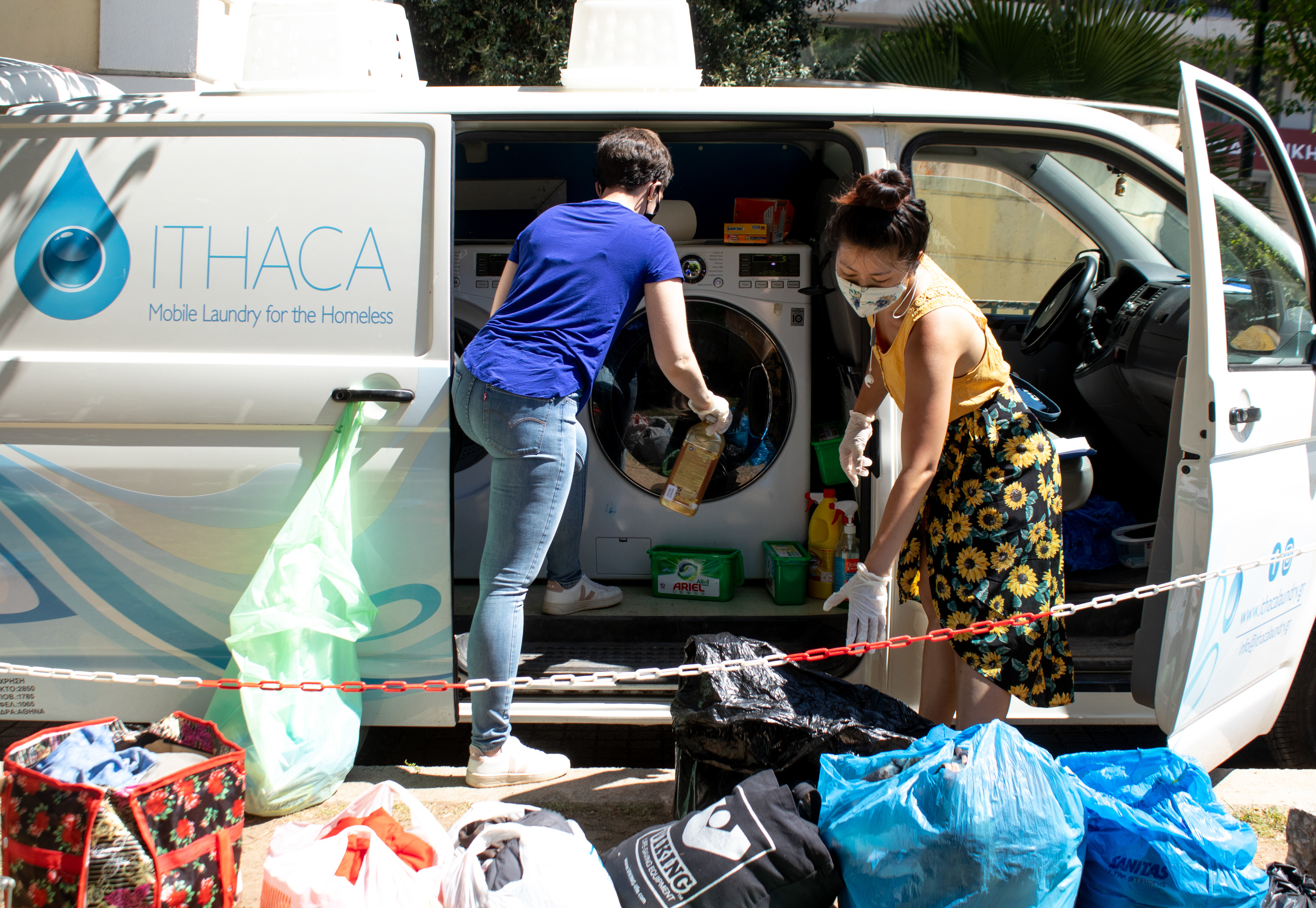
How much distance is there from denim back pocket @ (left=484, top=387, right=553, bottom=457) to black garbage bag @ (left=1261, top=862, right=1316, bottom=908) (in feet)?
6.05

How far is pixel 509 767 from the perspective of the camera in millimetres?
2547

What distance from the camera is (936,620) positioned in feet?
7.80

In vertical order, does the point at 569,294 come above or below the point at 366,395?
above

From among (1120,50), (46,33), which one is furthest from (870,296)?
(1120,50)

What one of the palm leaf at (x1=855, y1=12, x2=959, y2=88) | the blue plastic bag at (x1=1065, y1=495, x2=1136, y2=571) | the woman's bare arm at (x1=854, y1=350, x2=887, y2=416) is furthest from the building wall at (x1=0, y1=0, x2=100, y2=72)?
the palm leaf at (x1=855, y1=12, x2=959, y2=88)

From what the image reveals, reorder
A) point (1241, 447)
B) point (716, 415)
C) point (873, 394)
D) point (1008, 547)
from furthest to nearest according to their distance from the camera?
point (716, 415) < point (873, 394) < point (1241, 447) < point (1008, 547)

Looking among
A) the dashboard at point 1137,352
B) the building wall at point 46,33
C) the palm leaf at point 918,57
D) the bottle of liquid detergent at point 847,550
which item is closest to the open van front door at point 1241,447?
the dashboard at point 1137,352

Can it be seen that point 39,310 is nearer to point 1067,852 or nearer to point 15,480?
point 15,480

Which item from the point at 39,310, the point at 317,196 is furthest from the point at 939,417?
the point at 39,310

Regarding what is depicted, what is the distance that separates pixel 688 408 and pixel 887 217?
5.96 feet

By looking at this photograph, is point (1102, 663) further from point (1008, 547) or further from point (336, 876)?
point (336, 876)

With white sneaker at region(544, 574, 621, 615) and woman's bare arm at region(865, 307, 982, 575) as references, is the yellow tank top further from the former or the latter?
white sneaker at region(544, 574, 621, 615)

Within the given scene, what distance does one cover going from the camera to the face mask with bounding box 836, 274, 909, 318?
84.7 inches

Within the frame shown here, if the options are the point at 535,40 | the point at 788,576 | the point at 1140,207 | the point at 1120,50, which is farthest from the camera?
the point at 535,40
